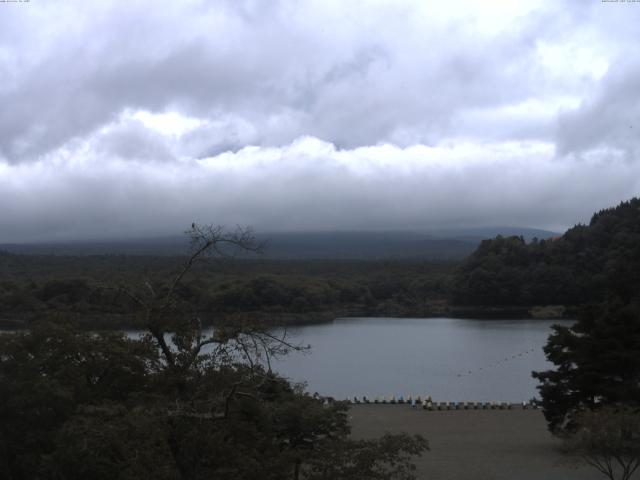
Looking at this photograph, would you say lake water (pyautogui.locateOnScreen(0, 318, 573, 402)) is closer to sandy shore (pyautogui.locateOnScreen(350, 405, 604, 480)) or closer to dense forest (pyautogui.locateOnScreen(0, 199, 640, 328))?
sandy shore (pyautogui.locateOnScreen(350, 405, 604, 480))

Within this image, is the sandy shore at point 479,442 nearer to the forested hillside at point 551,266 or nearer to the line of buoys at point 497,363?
the line of buoys at point 497,363

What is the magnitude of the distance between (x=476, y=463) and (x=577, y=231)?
203 feet

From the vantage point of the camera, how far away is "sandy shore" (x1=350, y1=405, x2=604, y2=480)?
15031mm

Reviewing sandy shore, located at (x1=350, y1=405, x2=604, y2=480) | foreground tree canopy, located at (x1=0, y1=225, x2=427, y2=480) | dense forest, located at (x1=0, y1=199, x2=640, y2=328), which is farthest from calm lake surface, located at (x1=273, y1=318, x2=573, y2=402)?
foreground tree canopy, located at (x1=0, y1=225, x2=427, y2=480)

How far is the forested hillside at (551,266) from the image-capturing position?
66.3m

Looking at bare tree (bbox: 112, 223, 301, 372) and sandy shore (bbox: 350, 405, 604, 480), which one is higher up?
bare tree (bbox: 112, 223, 301, 372)

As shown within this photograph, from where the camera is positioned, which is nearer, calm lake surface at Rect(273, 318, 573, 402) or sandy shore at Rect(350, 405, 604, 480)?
sandy shore at Rect(350, 405, 604, 480)

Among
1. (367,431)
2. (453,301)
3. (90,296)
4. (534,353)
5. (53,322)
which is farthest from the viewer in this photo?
(453,301)

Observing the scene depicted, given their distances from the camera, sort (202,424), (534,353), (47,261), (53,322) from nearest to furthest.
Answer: (202,424) < (53,322) < (534,353) < (47,261)

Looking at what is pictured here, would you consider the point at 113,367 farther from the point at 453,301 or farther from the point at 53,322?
the point at 453,301

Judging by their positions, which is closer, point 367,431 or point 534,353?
point 367,431

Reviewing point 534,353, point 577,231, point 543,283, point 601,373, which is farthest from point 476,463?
point 577,231

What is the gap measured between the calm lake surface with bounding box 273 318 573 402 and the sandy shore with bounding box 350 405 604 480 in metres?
4.06

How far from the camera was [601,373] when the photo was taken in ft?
54.6
